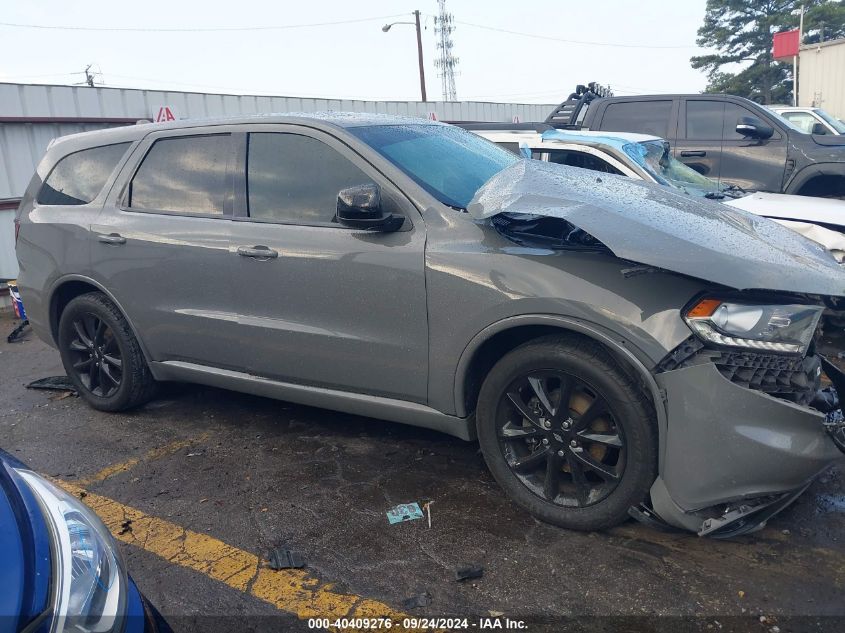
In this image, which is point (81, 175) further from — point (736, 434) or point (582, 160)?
point (736, 434)

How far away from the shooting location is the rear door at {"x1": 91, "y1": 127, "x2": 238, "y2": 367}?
3.94 m

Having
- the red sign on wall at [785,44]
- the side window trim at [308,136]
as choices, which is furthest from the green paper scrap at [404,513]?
the red sign on wall at [785,44]

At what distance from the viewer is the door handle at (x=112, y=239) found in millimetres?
4277

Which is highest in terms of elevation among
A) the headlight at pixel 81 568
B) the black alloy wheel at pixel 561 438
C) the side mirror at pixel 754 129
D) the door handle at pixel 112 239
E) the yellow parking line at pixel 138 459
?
the side mirror at pixel 754 129

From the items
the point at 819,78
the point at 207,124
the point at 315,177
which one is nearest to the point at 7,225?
the point at 207,124

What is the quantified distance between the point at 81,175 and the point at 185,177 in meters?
1.00

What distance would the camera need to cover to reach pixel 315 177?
3646 millimetres

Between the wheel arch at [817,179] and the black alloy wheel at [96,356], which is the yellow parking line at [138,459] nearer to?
the black alloy wheel at [96,356]

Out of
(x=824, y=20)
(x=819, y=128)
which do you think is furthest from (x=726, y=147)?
(x=824, y=20)

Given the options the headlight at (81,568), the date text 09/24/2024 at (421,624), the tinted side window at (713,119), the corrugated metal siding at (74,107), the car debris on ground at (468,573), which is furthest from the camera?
the corrugated metal siding at (74,107)

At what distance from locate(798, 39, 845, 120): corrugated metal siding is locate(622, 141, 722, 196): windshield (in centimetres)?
1662

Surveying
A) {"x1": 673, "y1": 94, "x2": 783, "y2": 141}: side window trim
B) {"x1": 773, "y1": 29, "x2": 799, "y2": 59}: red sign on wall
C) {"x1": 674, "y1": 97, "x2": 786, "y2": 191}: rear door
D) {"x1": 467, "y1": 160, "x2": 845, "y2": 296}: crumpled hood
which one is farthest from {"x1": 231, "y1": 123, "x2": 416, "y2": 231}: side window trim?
{"x1": 773, "y1": 29, "x2": 799, "y2": 59}: red sign on wall

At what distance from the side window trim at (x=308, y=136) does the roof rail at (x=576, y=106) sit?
5026mm

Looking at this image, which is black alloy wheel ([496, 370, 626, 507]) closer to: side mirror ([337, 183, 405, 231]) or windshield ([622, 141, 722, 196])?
side mirror ([337, 183, 405, 231])
